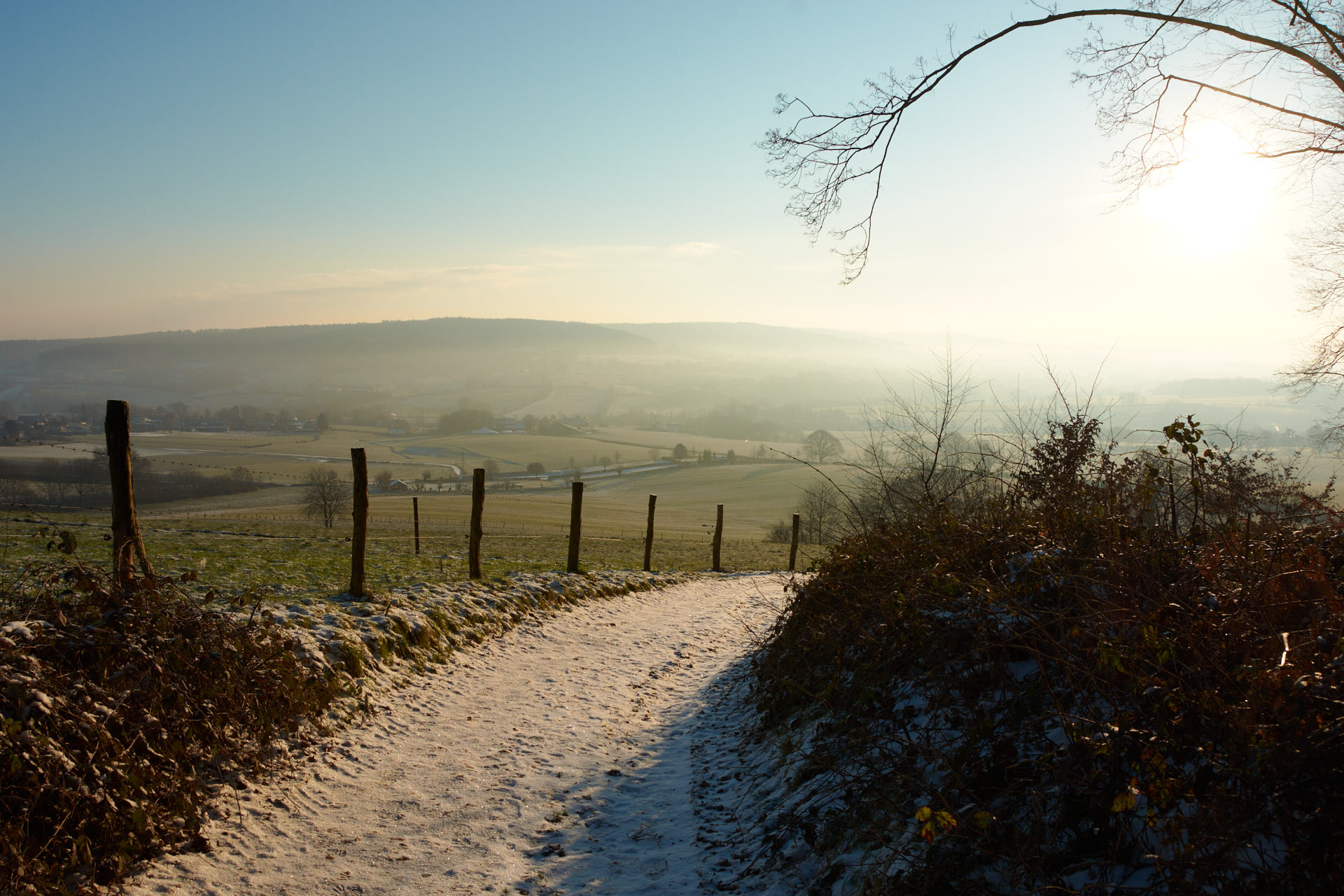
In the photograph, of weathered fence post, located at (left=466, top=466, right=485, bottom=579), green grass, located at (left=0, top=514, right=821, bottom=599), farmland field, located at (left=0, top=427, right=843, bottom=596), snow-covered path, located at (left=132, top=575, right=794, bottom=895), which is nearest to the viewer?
snow-covered path, located at (left=132, top=575, right=794, bottom=895)

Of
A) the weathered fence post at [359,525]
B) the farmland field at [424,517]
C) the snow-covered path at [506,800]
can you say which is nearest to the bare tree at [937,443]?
the farmland field at [424,517]

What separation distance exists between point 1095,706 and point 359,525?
882cm

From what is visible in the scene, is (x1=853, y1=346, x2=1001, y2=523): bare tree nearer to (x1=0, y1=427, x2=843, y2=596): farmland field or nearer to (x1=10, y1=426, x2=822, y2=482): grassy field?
(x1=0, y1=427, x2=843, y2=596): farmland field

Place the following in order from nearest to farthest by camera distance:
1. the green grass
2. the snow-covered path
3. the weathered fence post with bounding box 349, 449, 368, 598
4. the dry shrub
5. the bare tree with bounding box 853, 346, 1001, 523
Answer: the dry shrub < the snow-covered path < the bare tree with bounding box 853, 346, 1001, 523 < the weathered fence post with bounding box 349, 449, 368, 598 < the green grass

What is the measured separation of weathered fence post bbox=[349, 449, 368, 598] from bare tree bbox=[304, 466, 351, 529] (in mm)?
33739

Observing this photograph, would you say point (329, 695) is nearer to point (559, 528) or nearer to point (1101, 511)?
point (1101, 511)

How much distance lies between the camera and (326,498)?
4131cm

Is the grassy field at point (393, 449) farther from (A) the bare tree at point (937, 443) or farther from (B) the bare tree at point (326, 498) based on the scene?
(A) the bare tree at point (937, 443)

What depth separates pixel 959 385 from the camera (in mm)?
9078

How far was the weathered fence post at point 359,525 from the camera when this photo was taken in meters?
9.18

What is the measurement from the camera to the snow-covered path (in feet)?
14.3

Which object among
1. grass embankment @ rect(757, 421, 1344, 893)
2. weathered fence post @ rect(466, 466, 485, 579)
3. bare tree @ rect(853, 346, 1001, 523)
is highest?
bare tree @ rect(853, 346, 1001, 523)

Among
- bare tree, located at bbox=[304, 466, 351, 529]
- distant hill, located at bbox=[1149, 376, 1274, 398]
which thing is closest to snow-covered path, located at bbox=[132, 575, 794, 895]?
distant hill, located at bbox=[1149, 376, 1274, 398]

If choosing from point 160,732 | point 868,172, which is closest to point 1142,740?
point 160,732
